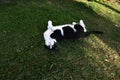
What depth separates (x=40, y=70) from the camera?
612 cm

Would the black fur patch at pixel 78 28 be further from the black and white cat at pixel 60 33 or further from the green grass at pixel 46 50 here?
the green grass at pixel 46 50

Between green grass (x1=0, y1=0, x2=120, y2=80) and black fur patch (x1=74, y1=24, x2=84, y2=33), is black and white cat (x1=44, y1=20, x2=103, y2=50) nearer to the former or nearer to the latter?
black fur patch (x1=74, y1=24, x2=84, y2=33)

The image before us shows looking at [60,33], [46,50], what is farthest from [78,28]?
[46,50]

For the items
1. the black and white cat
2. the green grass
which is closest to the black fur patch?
the black and white cat

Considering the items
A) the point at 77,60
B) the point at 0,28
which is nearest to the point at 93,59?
the point at 77,60

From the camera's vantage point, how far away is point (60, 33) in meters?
→ 6.99

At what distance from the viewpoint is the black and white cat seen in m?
6.67

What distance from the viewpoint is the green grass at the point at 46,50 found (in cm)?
615

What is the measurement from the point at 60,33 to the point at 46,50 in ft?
2.15

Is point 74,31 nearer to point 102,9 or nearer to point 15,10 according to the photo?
point 15,10

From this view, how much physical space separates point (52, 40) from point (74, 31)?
89 centimetres

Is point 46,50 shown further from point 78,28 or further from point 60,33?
point 78,28

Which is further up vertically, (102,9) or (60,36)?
(60,36)

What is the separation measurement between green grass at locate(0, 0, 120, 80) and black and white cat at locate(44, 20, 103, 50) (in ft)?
0.56
